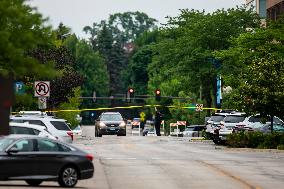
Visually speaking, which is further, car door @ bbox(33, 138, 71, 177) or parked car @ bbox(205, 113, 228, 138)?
parked car @ bbox(205, 113, 228, 138)

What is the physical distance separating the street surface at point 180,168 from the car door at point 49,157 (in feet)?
2.40

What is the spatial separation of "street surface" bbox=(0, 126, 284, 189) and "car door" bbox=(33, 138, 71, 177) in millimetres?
731

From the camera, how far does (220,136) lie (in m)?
52.9

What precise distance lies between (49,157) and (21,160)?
801 mm

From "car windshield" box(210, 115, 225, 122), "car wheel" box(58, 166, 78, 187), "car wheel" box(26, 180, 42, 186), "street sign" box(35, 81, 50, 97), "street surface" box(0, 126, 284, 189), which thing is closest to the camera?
"car wheel" box(58, 166, 78, 187)

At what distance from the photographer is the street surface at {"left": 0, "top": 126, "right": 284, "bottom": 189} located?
28422 millimetres

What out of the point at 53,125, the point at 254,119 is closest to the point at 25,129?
the point at 53,125

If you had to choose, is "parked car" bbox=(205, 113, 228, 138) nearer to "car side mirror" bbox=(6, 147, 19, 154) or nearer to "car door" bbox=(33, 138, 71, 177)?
"car door" bbox=(33, 138, 71, 177)

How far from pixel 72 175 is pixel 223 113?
92.5ft

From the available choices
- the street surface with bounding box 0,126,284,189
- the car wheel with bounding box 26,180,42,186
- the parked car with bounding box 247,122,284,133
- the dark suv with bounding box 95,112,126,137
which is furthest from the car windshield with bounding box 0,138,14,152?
the dark suv with bounding box 95,112,126,137

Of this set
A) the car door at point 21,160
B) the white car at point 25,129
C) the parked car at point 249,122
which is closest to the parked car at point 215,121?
the parked car at point 249,122

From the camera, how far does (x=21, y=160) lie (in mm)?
26047

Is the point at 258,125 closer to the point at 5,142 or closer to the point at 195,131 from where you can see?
the point at 5,142

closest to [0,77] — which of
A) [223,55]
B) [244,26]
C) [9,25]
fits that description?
[9,25]
